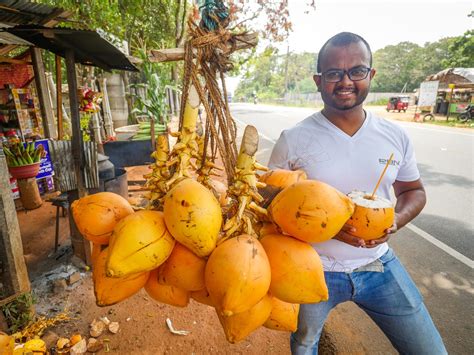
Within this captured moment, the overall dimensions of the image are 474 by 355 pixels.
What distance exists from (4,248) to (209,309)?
5.94ft

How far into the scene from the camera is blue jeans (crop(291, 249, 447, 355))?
57.4 inches

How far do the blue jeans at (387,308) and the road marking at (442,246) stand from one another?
8.61ft

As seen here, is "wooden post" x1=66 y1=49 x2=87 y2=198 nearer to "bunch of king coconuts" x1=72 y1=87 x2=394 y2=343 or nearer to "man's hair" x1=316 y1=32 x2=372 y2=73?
"bunch of king coconuts" x1=72 y1=87 x2=394 y2=343

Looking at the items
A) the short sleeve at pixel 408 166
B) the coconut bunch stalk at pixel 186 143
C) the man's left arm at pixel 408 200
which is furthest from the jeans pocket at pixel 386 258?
the coconut bunch stalk at pixel 186 143

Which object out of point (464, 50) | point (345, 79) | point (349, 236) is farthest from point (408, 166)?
point (464, 50)

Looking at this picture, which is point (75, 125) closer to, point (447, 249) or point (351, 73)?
point (351, 73)

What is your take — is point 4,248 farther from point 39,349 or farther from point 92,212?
point 92,212

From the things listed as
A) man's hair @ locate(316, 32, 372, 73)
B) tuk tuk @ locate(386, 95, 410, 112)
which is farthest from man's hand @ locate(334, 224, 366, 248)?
tuk tuk @ locate(386, 95, 410, 112)

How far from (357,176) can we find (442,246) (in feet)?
10.6

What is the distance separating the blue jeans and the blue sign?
314 cm

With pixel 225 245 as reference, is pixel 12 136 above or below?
below

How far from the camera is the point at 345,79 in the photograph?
4.99 ft

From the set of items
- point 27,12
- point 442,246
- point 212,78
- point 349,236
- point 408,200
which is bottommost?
point 442,246

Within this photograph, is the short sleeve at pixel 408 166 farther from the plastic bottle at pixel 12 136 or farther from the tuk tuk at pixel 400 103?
the tuk tuk at pixel 400 103
